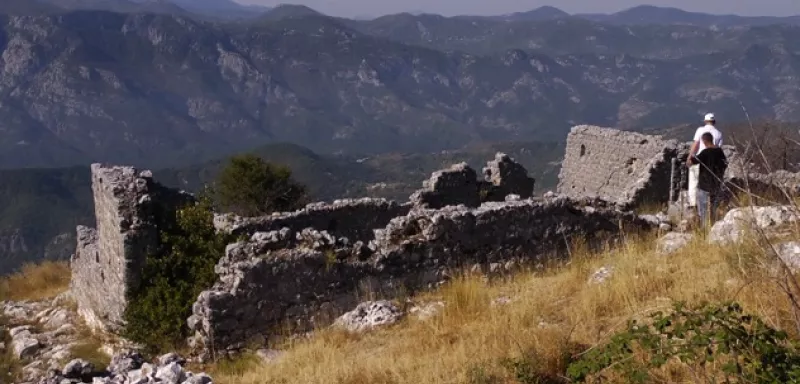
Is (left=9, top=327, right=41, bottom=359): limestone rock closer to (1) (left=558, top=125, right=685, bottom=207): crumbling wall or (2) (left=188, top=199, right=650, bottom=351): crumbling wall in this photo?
(2) (left=188, top=199, right=650, bottom=351): crumbling wall

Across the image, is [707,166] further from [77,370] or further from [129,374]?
[77,370]

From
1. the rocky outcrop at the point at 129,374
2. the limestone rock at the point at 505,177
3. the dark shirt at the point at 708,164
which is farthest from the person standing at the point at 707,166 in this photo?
the rocky outcrop at the point at 129,374

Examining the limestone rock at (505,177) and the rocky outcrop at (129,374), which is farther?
the limestone rock at (505,177)

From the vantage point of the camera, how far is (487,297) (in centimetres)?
950

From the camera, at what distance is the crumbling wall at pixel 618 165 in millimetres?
16672

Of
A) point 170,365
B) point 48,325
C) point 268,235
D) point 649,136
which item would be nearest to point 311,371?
point 170,365

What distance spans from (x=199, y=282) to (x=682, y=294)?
9147mm

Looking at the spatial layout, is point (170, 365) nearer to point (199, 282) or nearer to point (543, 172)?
point (199, 282)

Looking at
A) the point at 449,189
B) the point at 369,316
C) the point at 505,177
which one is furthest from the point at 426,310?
the point at 505,177

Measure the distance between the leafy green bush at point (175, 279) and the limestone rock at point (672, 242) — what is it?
7.58 m

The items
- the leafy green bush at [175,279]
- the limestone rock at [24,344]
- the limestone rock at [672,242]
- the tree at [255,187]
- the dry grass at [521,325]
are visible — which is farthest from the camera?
the tree at [255,187]

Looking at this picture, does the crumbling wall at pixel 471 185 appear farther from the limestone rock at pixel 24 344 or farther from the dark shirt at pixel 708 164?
the limestone rock at pixel 24 344

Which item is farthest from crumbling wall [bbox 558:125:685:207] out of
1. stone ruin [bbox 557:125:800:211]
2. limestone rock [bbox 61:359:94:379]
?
limestone rock [bbox 61:359:94:379]

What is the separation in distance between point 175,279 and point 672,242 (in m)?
8.87
